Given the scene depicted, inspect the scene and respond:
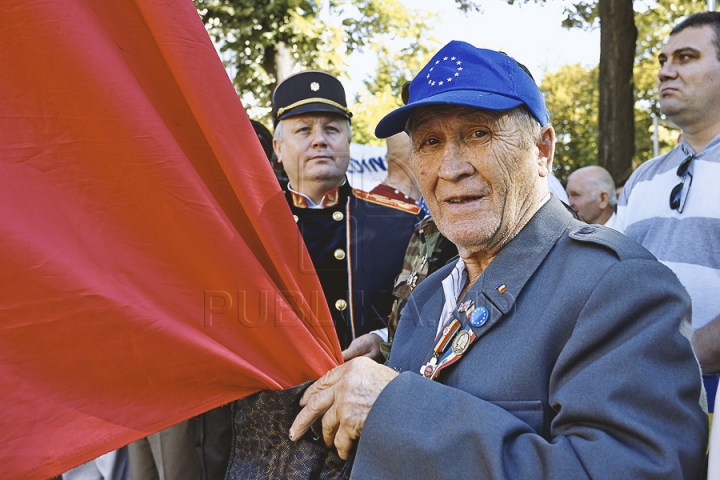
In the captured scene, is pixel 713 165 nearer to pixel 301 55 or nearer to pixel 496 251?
pixel 496 251

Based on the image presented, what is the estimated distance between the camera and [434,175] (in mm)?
2186

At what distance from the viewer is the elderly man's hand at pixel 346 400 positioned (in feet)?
5.96

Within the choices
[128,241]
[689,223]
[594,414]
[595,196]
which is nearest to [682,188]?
[689,223]

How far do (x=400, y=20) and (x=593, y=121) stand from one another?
45.6 feet

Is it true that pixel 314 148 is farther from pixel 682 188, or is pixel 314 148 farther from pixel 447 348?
pixel 447 348

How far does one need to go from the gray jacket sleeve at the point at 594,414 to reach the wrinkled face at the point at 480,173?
0.46 metres

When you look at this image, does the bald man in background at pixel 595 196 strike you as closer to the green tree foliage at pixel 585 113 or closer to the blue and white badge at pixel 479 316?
the blue and white badge at pixel 479 316

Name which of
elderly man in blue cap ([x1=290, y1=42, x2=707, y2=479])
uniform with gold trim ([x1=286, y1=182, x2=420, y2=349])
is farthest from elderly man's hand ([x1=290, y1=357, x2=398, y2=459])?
uniform with gold trim ([x1=286, y1=182, x2=420, y2=349])

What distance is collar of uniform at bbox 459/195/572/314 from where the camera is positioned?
193cm

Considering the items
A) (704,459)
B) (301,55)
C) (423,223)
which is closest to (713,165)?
(423,223)

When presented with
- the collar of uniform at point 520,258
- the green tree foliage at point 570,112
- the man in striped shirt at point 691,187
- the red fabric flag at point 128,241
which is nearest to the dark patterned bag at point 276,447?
the red fabric flag at point 128,241

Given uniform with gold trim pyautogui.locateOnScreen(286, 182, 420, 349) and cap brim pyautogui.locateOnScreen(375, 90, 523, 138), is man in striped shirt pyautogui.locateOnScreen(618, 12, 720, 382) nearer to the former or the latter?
uniform with gold trim pyautogui.locateOnScreen(286, 182, 420, 349)

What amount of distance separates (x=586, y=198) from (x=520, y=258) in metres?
5.94

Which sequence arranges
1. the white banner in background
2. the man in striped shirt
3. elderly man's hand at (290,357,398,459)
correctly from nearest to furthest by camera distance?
elderly man's hand at (290,357,398,459) → the man in striped shirt → the white banner in background
